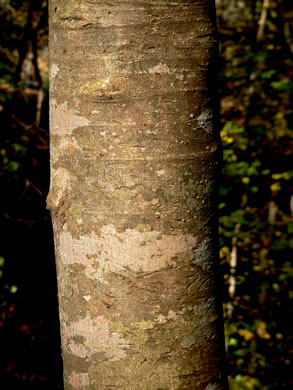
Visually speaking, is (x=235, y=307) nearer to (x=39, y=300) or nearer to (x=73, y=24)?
(x=39, y=300)

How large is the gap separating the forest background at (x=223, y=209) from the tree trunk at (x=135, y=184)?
3058mm

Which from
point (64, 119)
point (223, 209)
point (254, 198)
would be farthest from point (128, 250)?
point (254, 198)

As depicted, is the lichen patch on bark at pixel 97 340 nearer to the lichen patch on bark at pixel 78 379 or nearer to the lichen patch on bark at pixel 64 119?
the lichen patch on bark at pixel 78 379

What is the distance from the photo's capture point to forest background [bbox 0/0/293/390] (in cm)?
422

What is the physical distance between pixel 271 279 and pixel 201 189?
3.14 meters

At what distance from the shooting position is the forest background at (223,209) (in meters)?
4.22

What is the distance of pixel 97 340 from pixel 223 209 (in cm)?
317

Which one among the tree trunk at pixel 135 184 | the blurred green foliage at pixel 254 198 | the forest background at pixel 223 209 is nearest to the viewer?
the tree trunk at pixel 135 184

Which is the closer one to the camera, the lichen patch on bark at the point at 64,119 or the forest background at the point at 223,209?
the lichen patch on bark at the point at 64,119

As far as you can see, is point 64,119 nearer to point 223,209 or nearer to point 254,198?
point 223,209

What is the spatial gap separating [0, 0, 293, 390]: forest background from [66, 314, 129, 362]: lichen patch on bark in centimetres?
311

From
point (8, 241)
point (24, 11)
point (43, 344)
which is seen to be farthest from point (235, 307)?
point (24, 11)

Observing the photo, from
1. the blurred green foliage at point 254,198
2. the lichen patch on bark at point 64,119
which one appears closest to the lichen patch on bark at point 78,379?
the lichen patch on bark at point 64,119

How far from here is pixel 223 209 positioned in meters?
3.98
